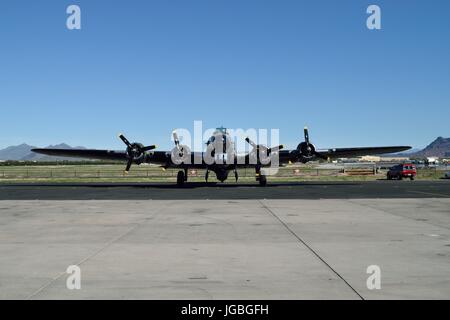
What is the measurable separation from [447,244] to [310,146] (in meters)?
29.5

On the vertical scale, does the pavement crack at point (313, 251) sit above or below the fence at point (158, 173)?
above

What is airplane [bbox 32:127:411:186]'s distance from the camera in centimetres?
3847

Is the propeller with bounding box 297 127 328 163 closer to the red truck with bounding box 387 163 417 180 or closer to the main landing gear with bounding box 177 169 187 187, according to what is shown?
the main landing gear with bounding box 177 169 187 187

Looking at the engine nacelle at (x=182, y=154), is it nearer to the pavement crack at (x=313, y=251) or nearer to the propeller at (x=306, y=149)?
the propeller at (x=306, y=149)

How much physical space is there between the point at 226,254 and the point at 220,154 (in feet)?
Answer: 95.7

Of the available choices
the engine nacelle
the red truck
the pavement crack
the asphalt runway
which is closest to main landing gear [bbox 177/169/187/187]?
the engine nacelle

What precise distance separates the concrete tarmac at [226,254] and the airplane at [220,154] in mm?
21243

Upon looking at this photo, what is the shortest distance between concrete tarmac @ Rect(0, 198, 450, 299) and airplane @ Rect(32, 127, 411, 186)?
69.7 feet

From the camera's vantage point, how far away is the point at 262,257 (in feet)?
29.6

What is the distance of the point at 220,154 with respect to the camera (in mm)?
38344

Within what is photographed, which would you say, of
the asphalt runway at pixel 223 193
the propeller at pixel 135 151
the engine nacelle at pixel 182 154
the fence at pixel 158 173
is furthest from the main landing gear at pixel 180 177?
the fence at pixel 158 173

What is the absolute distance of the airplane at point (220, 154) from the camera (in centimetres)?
3847
